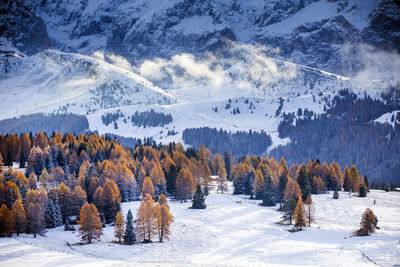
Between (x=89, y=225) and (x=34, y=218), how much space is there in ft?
35.7

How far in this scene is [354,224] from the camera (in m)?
91.7

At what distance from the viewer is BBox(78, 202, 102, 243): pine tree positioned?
76125mm

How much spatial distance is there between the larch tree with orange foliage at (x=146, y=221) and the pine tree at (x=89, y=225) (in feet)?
24.2

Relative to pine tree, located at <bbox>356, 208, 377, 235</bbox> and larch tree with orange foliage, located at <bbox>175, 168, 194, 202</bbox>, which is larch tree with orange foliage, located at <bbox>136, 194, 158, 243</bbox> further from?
pine tree, located at <bbox>356, 208, 377, 235</bbox>

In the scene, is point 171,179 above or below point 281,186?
above

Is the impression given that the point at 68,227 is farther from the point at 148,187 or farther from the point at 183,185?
the point at 183,185

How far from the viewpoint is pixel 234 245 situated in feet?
249

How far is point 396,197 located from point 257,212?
157ft

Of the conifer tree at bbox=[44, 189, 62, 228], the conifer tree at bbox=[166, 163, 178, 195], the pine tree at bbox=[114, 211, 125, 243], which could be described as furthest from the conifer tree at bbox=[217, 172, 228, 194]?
the pine tree at bbox=[114, 211, 125, 243]

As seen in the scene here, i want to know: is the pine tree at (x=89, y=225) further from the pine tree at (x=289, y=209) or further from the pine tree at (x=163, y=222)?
the pine tree at (x=289, y=209)

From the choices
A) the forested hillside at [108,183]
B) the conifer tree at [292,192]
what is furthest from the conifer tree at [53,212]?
the conifer tree at [292,192]

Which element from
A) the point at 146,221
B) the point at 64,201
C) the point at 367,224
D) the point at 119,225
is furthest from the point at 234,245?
the point at 64,201

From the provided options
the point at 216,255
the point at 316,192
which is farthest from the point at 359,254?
the point at 316,192

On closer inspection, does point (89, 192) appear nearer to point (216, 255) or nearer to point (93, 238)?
point (93, 238)
